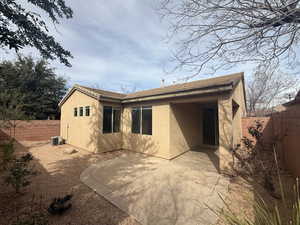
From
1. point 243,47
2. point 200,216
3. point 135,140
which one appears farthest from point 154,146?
point 243,47

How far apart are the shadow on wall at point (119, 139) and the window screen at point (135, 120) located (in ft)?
0.78

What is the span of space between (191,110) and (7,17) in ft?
26.5

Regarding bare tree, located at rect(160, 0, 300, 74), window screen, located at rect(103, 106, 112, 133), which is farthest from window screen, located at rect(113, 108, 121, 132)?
bare tree, located at rect(160, 0, 300, 74)

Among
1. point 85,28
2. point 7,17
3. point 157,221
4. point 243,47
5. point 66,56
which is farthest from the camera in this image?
point 85,28

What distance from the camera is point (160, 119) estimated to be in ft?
21.7

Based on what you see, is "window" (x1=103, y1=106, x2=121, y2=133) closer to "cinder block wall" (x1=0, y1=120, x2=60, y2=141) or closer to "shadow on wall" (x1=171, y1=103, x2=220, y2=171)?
"shadow on wall" (x1=171, y1=103, x2=220, y2=171)

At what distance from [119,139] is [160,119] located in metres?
3.30

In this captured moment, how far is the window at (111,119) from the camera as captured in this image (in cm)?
759

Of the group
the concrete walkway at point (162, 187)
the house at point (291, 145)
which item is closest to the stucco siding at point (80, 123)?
the concrete walkway at point (162, 187)

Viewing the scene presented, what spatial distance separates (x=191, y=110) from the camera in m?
8.03

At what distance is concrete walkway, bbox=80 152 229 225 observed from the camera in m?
2.86

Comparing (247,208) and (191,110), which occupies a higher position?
(191,110)

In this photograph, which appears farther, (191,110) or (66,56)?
(191,110)

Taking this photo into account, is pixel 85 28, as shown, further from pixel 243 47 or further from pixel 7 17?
pixel 243 47
